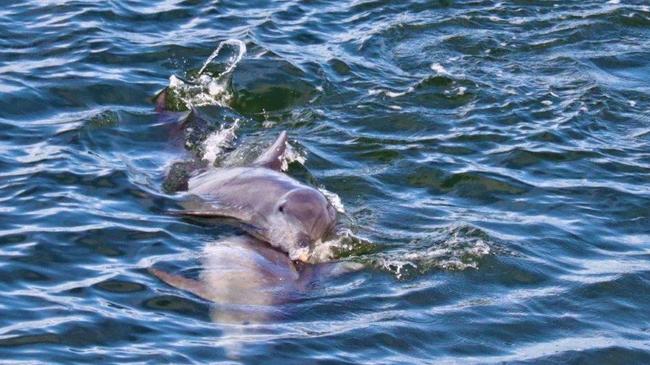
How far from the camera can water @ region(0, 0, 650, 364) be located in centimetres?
888

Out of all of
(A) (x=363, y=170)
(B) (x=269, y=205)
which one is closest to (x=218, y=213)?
(B) (x=269, y=205)

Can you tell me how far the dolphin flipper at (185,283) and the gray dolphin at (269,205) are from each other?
1.02 metres

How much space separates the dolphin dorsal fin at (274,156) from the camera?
441 inches

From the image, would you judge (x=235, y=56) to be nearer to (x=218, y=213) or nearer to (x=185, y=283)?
(x=218, y=213)

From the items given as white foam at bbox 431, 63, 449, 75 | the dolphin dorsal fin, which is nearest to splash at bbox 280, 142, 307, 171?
the dolphin dorsal fin

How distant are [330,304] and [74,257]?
6.36ft

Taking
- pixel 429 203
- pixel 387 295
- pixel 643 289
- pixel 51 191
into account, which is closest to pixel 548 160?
pixel 429 203

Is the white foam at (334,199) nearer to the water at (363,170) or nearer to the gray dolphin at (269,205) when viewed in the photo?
the water at (363,170)

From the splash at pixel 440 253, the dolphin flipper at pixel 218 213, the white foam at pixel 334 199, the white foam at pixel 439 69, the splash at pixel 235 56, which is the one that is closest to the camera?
the splash at pixel 440 253

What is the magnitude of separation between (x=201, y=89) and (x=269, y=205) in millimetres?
3473

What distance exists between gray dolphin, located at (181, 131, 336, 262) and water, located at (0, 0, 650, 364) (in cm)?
26

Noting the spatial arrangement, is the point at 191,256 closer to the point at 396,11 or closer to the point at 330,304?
the point at 330,304

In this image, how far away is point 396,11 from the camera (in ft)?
53.8

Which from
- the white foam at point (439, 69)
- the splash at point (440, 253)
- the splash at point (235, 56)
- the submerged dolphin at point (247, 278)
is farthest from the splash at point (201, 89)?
the splash at point (440, 253)
